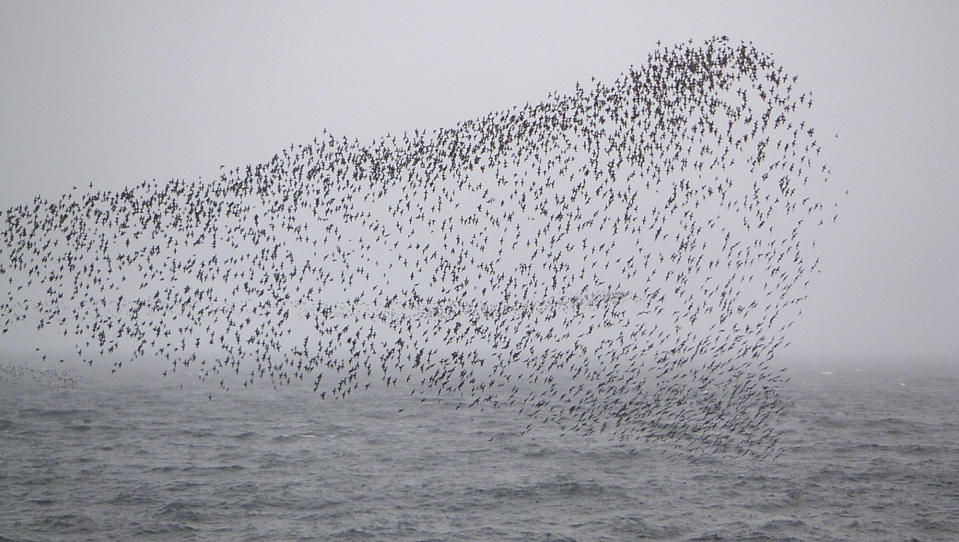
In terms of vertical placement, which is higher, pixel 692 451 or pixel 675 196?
pixel 675 196

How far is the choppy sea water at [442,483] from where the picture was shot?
1604 inches

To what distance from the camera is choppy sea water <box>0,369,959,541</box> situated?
40.8 meters

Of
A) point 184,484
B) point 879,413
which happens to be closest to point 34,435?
point 184,484

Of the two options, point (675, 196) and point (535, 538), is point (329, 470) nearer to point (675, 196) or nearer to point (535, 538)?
point (535, 538)

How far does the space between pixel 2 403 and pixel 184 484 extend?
67.1 metres

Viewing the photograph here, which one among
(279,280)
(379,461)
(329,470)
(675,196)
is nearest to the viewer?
(675,196)

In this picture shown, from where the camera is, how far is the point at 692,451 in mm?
65688

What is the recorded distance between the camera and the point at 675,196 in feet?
121

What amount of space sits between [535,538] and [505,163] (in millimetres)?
19768

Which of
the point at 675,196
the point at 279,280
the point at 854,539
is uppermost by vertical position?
the point at 675,196

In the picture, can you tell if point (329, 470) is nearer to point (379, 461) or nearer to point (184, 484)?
point (379, 461)

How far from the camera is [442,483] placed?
51938 millimetres

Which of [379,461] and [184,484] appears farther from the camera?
[379,461]

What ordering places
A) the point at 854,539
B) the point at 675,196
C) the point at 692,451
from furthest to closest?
the point at 692,451
the point at 854,539
the point at 675,196
